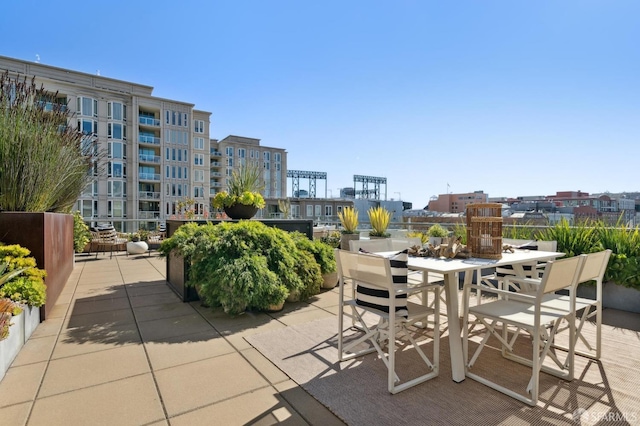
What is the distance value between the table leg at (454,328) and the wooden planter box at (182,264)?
324cm

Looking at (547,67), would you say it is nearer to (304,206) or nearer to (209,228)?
(209,228)

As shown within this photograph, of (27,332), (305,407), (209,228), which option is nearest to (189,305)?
(209,228)

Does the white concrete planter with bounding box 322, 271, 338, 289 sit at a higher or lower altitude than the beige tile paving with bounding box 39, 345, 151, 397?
higher

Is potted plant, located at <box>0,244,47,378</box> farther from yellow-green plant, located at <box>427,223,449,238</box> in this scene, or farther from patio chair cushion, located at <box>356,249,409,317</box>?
yellow-green plant, located at <box>427,223,449,238</box>

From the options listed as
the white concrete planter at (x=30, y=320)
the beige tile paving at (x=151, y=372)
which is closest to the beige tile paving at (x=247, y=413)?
the beige tile paving at (x=151, y=372)

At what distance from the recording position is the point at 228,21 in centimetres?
651

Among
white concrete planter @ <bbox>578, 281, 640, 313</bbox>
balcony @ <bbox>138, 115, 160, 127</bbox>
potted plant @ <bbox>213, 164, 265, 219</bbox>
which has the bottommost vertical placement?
white concrete planter @ <bbox>578, 281, 640, 313</bbox>

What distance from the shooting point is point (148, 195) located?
29281 mm

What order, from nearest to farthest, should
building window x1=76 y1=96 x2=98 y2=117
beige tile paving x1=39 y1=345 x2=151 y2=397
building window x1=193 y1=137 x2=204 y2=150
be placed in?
beige tile paving x1=39 y1=345 x2=151 y2=397 < building window x1=76 y1=96 x2=98 y2=117 < building window x1=193 y1=137 x2=204 y2=150

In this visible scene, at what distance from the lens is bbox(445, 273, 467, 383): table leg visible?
2.31 metres

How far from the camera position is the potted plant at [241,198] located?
5.35 meters

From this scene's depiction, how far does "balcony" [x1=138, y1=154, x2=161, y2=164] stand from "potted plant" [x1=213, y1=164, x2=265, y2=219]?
27565 millimetres

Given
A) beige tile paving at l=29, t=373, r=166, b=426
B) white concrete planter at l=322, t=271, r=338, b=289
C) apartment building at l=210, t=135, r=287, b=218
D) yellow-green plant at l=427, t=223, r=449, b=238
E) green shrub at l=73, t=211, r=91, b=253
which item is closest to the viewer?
beige tile paving at l=29, t=373, r=166, b=426

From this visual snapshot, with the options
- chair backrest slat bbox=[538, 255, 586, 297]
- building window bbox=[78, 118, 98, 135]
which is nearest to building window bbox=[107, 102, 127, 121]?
building window bbox=[78, 118, 98, 135]
